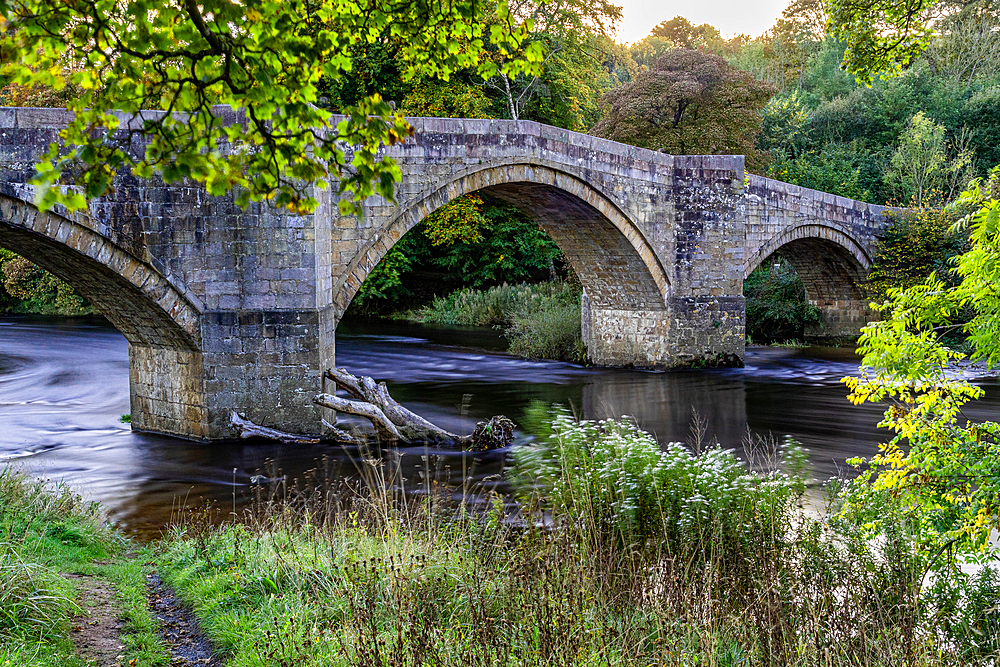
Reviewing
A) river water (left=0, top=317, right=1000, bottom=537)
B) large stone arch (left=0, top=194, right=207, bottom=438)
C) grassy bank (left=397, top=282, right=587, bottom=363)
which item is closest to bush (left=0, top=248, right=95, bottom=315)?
river water (left=0, top=317, right=1000, bottom=537)

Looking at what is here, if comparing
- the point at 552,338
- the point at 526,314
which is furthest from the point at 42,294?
the point at 552,338

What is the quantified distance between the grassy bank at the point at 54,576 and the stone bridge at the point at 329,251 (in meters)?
2.86

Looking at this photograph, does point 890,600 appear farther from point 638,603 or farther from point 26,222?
point 26,222

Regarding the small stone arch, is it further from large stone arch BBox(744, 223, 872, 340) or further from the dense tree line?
the dense tree line

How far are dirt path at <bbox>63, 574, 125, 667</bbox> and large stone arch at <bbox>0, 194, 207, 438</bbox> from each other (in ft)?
15.0

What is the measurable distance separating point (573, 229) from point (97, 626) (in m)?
11.6

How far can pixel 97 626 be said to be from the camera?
375 centimetres

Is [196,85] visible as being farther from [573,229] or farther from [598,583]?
[573,229]

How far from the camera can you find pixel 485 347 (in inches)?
746

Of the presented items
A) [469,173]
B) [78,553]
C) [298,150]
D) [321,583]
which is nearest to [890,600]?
[321,583]

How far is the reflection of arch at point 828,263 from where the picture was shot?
18.3 metres

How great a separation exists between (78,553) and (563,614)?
10.4 feet

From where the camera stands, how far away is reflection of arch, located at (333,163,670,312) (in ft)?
35.1

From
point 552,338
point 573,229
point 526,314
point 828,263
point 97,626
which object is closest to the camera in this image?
point 97,626
